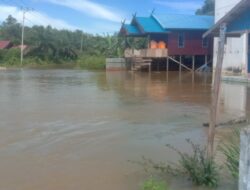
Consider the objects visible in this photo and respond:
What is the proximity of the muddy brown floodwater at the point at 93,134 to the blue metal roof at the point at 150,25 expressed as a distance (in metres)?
21.4

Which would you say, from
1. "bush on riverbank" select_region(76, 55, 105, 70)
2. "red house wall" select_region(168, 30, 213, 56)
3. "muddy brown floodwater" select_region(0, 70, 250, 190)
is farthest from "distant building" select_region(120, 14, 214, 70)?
"muddy brown floodwater" select_region(0, 70, 250, 190)

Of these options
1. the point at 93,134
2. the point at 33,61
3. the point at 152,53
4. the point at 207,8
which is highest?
the point at 207,8

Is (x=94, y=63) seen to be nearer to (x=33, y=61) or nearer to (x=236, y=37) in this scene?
(x=33, y=61)

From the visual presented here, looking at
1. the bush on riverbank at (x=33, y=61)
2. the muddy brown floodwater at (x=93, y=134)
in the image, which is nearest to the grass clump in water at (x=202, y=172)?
the muddy brown floodwater at (x=93, y=134)

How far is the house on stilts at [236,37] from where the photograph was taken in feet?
77.9

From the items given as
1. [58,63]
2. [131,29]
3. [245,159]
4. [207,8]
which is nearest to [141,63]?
[131,29]

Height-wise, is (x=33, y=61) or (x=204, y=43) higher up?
(x=204, y=43)

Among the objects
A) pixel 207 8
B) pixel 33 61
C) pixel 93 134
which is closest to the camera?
pixel 93 134

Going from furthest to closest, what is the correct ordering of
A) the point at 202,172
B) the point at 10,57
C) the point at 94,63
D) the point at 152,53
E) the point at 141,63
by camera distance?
the point at 10,57 → the point at 94,63 → the point at 141,63 → the point at 152,53 → the point at 202,172

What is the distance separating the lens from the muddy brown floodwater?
23.4 ft

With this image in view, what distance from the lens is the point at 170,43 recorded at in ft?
132

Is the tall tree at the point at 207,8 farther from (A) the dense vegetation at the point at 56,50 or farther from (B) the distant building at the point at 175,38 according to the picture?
(B) the distant building at the point at 175,38

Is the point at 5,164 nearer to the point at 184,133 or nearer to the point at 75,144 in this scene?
the point at 75,144

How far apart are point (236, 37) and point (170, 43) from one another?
13160 mm
